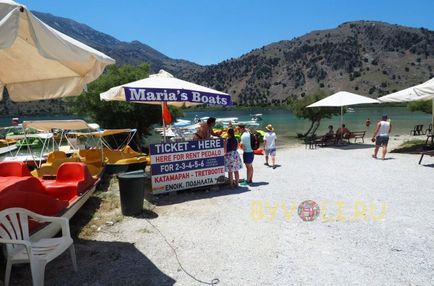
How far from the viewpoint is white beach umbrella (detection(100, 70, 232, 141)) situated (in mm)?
7461

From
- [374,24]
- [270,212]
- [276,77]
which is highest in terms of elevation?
[374,24]

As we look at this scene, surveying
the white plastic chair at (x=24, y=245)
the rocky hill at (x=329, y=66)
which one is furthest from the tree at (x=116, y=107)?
the rocky hill at (x=329, y=66)

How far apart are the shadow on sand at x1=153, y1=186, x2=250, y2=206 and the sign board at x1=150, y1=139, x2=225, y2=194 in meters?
0.15

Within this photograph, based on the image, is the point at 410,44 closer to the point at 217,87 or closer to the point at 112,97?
the point at 217,87

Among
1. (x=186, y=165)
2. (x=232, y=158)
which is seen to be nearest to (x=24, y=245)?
(x=186, y=165)

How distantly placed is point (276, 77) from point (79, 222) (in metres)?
165

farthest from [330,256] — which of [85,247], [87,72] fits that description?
[87,72]

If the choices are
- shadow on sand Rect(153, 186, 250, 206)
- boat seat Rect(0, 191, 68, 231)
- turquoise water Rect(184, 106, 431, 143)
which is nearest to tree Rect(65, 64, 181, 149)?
turquoise water Rect(184, 106, 431, 143)

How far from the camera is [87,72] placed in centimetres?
511

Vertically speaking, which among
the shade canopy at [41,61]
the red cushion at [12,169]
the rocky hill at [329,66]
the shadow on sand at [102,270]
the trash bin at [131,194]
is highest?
the rocky hill at [329,66]

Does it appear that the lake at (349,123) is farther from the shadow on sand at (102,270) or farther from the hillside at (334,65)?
the hillside at (334,65)

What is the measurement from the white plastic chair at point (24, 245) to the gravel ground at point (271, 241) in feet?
1.37

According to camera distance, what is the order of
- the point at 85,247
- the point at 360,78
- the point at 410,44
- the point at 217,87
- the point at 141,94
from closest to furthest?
the point at 85,247 → the point at 141,94 → the point at 360,78 → the point at 410,44 → the point at 217,87

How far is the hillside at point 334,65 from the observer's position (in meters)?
143
